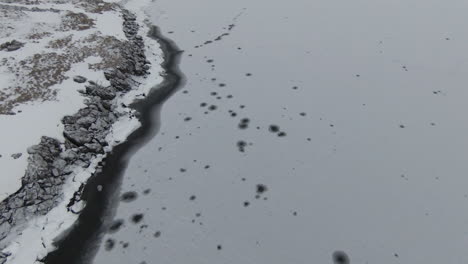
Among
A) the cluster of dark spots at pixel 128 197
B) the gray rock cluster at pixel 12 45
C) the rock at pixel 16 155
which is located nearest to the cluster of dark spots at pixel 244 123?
the cluster of dark spots at pixel 128 197

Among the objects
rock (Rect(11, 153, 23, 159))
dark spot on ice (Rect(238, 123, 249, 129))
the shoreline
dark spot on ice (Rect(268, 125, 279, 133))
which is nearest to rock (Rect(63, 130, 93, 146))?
the shoreline

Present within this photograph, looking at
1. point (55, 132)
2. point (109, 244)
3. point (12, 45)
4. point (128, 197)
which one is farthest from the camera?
point (12, 45)

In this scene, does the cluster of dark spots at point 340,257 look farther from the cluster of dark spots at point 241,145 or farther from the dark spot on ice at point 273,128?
the dark spot on ice at point 273,128

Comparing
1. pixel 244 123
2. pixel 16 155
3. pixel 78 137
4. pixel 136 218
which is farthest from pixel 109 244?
pixel 244 123

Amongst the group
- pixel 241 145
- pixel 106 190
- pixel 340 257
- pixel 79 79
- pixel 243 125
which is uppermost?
pixel 340 257

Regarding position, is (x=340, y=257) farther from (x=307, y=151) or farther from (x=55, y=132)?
(x=55, y=132)

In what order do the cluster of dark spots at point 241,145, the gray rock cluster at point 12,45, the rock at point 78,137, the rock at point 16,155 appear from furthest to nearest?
the gray rock cluster at point 12,45 → the cluster of dark spots at point 241,145 → the rock at point 78,137 → the rock at point 16,155
